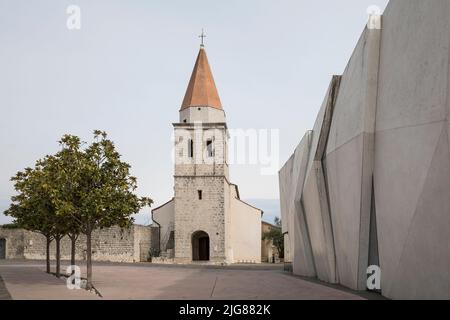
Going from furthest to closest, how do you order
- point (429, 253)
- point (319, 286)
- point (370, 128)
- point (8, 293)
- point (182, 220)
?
point (182, 220) → point (319, 286) → point (8, 293) → point (370, 128) → point (429, 253)

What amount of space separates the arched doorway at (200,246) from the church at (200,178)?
163 mm

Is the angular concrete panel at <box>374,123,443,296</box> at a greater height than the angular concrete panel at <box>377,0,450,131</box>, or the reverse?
the angular concrete panel at <box>377,0,450,131</box>

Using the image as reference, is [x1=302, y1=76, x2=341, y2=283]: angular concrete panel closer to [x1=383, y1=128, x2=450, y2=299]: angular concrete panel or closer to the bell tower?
[x1=383, y1=128, x2=450, y2=299]: angular concrete panel

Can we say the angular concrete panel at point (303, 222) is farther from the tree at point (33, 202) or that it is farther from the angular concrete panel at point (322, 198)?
the tree at point (33, 202)

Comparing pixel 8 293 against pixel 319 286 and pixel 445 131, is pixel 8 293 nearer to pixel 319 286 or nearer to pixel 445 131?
pixel 319 286

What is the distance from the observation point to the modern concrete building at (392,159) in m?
9.12

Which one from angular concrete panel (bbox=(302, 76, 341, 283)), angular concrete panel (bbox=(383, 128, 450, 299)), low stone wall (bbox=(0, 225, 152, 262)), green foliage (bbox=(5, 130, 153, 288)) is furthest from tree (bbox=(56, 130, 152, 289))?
low stone wall (bbox=(0, 225, 152, 262))

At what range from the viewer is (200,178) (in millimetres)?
41344

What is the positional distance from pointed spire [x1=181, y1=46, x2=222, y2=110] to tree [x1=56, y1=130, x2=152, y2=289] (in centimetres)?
2470

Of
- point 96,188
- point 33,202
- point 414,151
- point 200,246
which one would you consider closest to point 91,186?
point 96,188

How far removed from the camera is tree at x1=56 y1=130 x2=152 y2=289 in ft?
53.6

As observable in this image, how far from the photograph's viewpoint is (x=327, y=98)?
17.6 m

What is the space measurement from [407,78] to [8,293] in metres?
11.3
